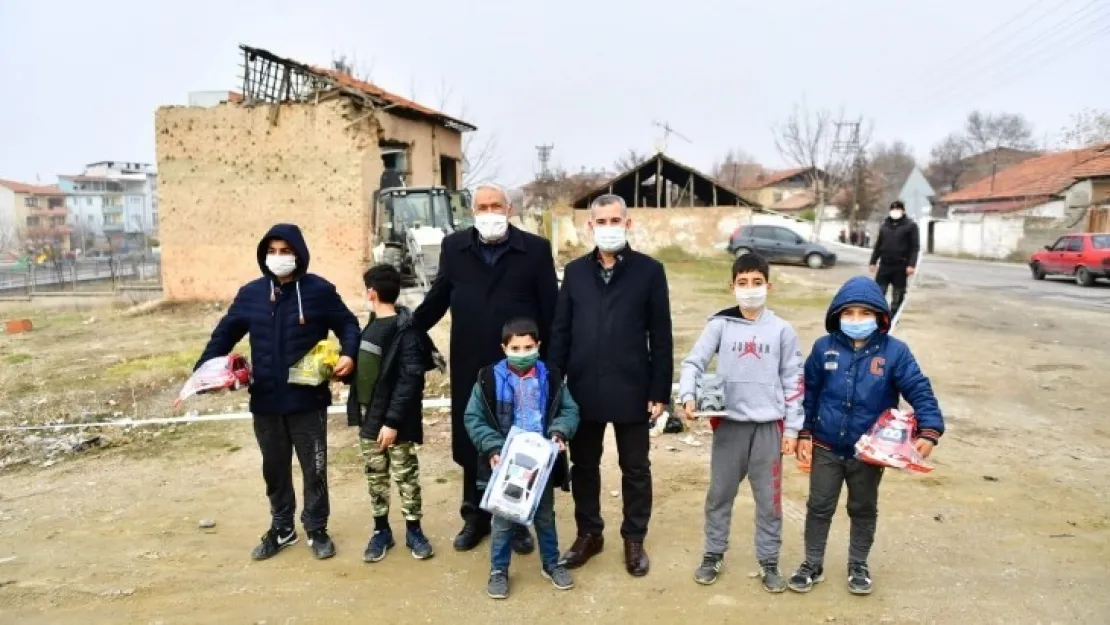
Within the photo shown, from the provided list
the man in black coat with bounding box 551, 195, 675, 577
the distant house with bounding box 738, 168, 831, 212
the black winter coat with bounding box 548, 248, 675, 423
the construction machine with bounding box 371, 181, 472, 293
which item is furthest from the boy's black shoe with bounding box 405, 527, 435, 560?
the distant house with bounding box 738, 168, 831, 212

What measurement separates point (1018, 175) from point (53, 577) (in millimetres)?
46522

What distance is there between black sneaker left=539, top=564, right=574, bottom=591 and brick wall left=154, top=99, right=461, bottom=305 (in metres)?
12.9

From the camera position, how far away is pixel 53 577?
3.71 m

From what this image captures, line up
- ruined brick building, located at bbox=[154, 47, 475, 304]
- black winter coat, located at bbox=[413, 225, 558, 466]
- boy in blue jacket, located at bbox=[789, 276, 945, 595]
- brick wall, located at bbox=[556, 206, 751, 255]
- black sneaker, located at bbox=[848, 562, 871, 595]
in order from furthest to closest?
brick wall, located at bbox=[556, 206, 751, 255] → ruined brick building, located at bbox=[154, 47, 475, 304] → black winter coat, located at bbox=[413, 225, 558, 466] → black sneaker, located at bbox=[848, 562, 871, 595] → boy in blue jacket, located at bbox=[789, 276, 945, 595]

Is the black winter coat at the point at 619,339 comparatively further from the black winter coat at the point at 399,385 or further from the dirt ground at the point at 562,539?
the dirt ground at the point at 562,539

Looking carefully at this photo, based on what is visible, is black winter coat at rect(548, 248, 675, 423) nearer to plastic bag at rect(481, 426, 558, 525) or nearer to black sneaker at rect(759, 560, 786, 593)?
plastic bag at rect(481, 426, 558, 525)

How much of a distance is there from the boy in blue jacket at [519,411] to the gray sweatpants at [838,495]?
3.78ft

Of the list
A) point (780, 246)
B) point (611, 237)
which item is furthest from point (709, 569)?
point (780, 246)

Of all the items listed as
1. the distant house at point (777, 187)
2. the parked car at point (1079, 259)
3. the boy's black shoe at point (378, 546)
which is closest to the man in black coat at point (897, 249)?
the boy's black shoe at point (378, 546)

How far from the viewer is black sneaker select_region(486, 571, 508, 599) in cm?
337

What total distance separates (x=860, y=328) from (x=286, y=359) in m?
2.82

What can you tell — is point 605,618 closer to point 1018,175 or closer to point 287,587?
point 287,587

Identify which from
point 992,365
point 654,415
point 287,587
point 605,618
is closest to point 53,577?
point 287,587

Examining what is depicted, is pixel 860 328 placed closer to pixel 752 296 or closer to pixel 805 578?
pixel 752 296
